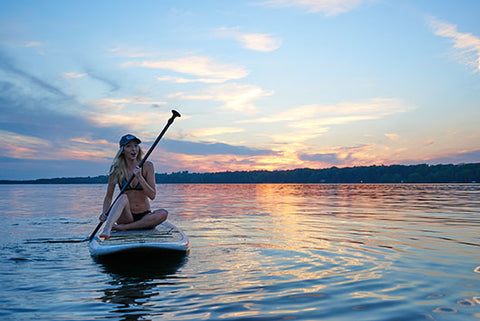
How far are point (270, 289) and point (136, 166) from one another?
4.23 meters

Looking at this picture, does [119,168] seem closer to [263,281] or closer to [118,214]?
[118,214]

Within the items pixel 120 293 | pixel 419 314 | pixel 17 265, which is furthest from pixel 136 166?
pixel 419 314

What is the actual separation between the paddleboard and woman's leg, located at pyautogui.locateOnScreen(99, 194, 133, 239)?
168mm

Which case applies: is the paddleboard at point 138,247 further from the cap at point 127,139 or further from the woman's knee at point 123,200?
the cap at point 127,139

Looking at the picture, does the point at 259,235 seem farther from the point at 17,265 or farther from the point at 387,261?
the point at 17,265

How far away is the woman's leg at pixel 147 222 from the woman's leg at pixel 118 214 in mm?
Answer: 149

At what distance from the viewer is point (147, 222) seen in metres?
8.60

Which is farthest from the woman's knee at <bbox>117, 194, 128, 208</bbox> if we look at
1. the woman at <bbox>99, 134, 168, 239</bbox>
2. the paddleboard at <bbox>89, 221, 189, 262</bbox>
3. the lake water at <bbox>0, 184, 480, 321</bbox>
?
the lake water at <bbox>0, 184, 480, 321</bbox>

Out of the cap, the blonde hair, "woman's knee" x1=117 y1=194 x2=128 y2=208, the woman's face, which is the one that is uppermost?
the cap

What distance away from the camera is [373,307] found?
15.0 ft

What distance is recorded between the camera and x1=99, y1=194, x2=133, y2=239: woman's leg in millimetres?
7738

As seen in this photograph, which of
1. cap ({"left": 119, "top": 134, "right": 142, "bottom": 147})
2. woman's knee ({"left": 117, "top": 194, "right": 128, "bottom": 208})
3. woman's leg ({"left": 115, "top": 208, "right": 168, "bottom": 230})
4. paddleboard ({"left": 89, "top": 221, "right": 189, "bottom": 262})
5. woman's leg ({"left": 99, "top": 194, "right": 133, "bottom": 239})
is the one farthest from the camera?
woman's leg ({"left": 115, "top": 208, "right": 168, "bottom": 230})

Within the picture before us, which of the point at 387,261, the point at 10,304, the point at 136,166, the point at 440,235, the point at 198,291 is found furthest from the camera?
the point at 440,235

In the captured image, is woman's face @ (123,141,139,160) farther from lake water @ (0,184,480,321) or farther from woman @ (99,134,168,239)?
lake water @ (0,184,480,321)
